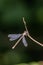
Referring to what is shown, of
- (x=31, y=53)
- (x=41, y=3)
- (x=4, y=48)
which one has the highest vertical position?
(x=41, y=3)

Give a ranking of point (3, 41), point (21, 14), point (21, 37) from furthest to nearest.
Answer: point (3, 41) < point (21, 14) < point (21, 37)

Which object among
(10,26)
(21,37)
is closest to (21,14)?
(10,26)

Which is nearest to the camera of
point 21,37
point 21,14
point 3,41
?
point 21,37

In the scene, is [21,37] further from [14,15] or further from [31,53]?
[31,53]

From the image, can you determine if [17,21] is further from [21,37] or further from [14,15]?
[21,37]

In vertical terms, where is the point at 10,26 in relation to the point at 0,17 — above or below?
below

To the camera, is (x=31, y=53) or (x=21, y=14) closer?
(x=21, y=14)

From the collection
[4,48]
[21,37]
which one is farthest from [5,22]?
[21,37]
